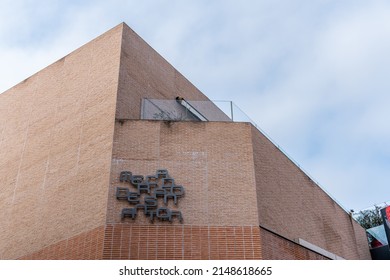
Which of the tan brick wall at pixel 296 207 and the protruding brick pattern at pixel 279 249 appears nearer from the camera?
the protruding brick pattern at pixel 279 249

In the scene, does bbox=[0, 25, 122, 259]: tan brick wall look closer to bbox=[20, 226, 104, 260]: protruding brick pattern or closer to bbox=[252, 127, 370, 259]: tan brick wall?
bbox=[20, 226, 104, 260]: protruding brick pattern

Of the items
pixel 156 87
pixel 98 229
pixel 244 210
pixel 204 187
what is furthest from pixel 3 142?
pixel 244 210

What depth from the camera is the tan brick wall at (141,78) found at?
2128 centimetres

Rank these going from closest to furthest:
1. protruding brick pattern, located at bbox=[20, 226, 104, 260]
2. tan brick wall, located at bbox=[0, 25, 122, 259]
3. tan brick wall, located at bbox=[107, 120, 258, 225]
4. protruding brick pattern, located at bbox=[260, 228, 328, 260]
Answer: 1. protruding brick pattern, located at bbox=[20, 226, 104, 260]
2. protruding brick pattern, located at bbox=[260, 228, 328, 260]
3. tan brick wall, located at bbox=[107, 120, 258, 225]
4. tan brick wall, located at bbox=[0, 25, 122, 259]

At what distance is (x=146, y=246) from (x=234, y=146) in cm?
527

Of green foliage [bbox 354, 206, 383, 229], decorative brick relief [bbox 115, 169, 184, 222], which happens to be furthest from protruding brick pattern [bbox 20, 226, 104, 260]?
green foliage [bbox 354, 206, 383, 229]

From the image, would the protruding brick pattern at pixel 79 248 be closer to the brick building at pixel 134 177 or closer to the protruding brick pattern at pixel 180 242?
the brick building at pixel 134 177

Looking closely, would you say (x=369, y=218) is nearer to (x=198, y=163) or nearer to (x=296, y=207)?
(x=296, y=207)

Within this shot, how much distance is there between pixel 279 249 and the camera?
19.0m

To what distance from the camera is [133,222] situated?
17594 mm

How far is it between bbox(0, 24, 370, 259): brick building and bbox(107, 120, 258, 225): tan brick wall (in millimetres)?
38

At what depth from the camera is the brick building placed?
17641 mm

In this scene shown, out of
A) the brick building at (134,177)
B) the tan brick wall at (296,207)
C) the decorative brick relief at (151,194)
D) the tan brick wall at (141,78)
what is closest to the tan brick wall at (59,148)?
the brick building at (134,177)

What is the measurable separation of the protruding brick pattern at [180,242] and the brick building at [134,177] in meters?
0.03
